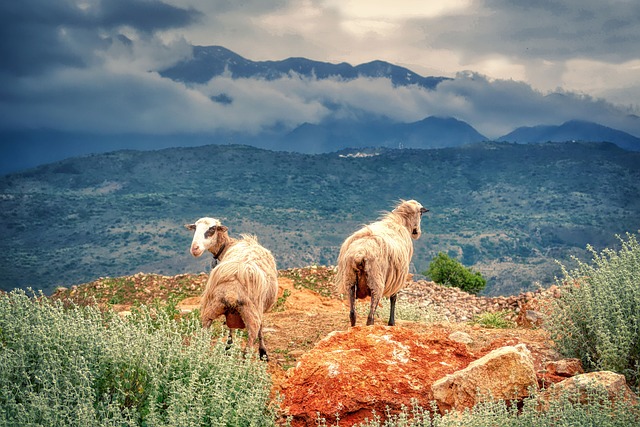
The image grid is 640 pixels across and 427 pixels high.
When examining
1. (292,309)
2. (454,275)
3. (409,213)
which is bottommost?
(454,275)

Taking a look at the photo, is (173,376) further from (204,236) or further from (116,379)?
(204,236)

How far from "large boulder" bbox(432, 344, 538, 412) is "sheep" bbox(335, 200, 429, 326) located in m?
4.24

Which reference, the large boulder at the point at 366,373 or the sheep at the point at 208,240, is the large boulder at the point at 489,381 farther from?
the sheep at the point at 208,240

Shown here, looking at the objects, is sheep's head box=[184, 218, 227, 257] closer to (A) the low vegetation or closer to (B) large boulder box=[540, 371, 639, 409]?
(A) the low vegetation

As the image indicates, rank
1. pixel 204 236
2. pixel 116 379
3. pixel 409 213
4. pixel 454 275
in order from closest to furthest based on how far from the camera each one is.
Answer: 1. pixel 116 379
2. pixel 204 236
3. pixel 409 213
4. pixel 454 275

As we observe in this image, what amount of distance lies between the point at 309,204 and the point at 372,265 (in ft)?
273

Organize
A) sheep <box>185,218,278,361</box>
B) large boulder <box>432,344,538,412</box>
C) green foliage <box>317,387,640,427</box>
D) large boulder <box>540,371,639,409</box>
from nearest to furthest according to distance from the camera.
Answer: green foliage <box>317,387,640,427</box>
large boulder <box>540,371,639,409</box>
large boulder <box>432,344,538,412</box>
sheep <box>185,218,278,361</box>

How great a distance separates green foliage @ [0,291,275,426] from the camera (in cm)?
563

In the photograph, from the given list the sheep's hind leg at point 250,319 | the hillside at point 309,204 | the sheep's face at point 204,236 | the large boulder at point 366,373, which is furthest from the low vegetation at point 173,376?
the hillside at point 309,204

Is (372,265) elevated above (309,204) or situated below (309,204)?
above

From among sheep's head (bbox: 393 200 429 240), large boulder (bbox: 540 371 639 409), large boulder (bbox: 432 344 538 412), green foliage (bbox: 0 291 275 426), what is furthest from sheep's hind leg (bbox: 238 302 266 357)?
sheep's head (bbox: 393 200 429 240)

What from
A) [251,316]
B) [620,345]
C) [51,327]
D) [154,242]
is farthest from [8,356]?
[154,242]

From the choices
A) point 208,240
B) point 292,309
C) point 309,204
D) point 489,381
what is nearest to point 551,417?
point 489,381

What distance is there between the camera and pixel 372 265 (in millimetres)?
10953
